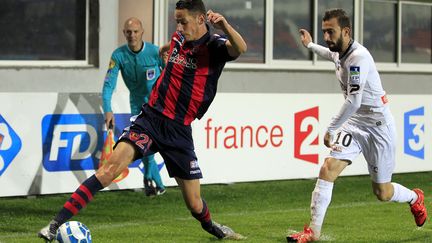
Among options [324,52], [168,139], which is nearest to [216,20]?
[168,139]

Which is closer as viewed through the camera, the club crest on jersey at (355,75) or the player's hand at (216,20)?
the player's hand at (216,20)

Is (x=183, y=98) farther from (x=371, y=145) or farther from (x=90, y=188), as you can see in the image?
(x=371, y=145)

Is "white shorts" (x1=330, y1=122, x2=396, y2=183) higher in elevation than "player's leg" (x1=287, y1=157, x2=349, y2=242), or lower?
higher

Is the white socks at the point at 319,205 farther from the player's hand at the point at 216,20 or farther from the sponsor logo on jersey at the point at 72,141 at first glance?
the sponsor logo on jersey at the point at 72,141

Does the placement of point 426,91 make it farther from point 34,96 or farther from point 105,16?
point 34,96

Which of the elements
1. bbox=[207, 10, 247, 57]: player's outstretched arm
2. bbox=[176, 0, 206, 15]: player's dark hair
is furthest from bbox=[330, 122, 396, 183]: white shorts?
bbox=[176, 0, 206, 15]: player's dark hair

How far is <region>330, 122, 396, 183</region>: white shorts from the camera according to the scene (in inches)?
363

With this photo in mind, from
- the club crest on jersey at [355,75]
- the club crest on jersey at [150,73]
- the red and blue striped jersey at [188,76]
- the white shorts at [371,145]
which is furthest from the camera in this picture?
the club crest on jersey at [150,73]

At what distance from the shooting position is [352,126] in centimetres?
934

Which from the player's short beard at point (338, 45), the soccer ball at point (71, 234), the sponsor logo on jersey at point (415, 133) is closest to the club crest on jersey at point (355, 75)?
the player's short beard at point (338, 45)

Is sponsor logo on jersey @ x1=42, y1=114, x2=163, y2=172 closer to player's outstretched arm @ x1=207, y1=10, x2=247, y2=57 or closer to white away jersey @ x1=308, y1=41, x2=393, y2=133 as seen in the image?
white away jersey @ x1=308, y1=41, x2=393, y2=133

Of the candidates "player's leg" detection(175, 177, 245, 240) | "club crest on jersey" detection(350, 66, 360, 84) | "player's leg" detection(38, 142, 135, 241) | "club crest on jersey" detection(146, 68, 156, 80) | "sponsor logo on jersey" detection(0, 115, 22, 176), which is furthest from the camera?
"club crest on jersey" detection(146, 68, 156, 80)

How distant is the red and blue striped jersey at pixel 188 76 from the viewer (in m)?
8.56

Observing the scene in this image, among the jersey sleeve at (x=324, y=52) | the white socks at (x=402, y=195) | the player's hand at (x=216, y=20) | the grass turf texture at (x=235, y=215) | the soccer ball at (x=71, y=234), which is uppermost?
the player's hand at (x=216, y=20)
